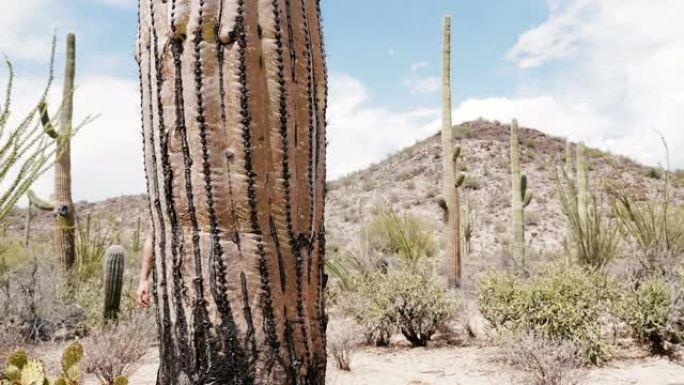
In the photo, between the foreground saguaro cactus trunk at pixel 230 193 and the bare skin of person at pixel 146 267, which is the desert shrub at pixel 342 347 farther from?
the foreground saguaro cactus trunk at pixel 230 193

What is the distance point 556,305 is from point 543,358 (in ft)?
5.05

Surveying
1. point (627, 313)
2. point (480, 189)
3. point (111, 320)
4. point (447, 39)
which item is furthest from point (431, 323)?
point (480, 189)

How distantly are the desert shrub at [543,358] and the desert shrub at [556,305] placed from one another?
22 centimetres

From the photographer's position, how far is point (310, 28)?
316cm

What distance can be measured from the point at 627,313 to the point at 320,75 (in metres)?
6.74

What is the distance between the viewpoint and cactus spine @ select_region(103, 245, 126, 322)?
398 inches

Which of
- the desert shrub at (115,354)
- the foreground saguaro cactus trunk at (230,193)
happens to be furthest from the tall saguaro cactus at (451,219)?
the foreground saguaro cactus trunk at (230,193)

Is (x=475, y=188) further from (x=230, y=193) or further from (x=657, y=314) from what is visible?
(x=230, y=193)

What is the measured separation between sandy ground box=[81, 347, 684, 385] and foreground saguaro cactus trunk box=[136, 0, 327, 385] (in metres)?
4.36

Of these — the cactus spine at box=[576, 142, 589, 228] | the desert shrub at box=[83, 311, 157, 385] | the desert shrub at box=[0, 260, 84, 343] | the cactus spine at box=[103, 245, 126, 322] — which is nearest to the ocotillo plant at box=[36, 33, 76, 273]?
the desert shrub at box=[0, 260, 84, 343]

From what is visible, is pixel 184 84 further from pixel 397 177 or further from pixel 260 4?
pixel 397 177

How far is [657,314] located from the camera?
336 inches

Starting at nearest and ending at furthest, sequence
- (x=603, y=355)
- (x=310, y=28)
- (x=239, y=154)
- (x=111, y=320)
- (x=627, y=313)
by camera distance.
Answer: (x=239, y=154), (x=310, y=28), (x=603, y=355), (x=627, y=313), (x=111, y=320)

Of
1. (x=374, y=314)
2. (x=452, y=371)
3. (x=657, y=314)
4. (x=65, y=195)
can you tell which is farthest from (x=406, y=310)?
(x=65, y=195)
